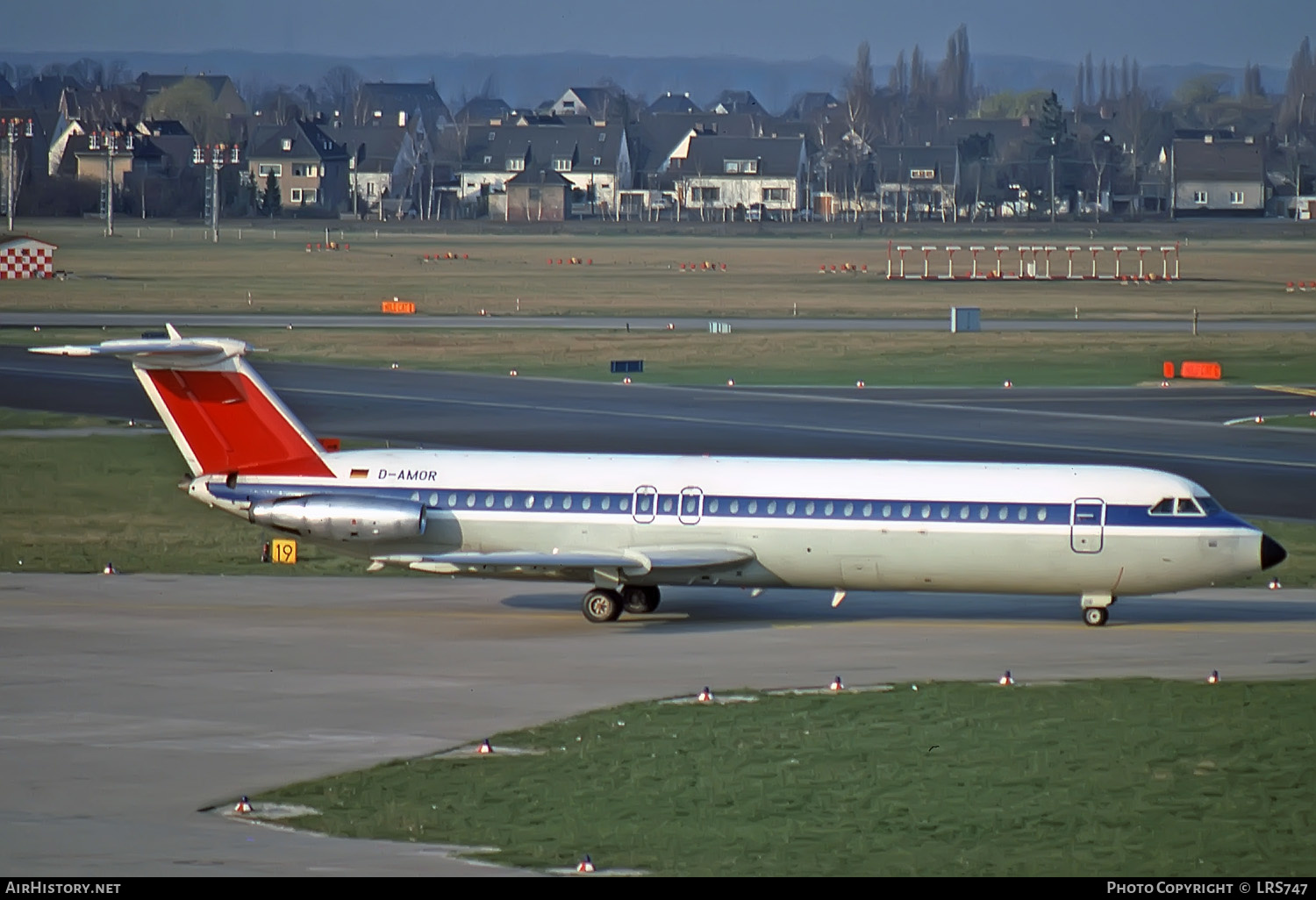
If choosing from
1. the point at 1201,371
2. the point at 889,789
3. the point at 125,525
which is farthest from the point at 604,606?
the point at 1201,371

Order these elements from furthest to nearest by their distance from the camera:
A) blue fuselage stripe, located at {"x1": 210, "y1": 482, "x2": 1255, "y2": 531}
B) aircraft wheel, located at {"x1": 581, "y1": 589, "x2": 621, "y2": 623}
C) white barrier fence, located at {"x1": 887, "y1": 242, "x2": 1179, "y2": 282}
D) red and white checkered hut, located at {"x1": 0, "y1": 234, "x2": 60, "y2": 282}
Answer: white barrier fence, located at {"x1": 887, "y1": 242, "x2": 1179, "y2": 282} < red and white checkered hut, located at {"x1": 0, "y1": 234, "x2": 60, "y2": 282} < aircraft wheel, located at {"x1": 581, "y1": 589, "x2": 621, "y2": 623} < blue fuselage stripe, located at {"x1": 210, "y1": 482, "x2": 1255, "y2": 531}

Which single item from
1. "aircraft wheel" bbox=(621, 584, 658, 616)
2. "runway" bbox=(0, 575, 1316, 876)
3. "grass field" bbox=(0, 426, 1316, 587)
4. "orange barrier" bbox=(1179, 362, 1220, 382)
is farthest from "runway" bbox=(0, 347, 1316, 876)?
"orange barrier" bbox=(1179, 362, 1220, 382)

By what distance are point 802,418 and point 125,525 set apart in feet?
84.2

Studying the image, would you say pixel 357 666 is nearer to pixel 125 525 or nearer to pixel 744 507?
pixel 744 507

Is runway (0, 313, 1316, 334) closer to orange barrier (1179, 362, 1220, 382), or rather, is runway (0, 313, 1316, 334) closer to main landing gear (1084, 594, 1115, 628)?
orange barrier (1179, 362, 1220, 382)

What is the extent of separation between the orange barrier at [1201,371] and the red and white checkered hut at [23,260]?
256 ft

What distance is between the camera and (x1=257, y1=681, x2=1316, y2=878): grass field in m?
20.1

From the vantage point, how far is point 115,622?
34.7 m

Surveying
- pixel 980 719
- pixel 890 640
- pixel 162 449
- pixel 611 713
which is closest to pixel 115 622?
pixel 611 713

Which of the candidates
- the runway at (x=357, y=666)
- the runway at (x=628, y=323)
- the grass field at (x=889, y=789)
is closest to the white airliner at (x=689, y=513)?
the runway at (x=357, y=666)

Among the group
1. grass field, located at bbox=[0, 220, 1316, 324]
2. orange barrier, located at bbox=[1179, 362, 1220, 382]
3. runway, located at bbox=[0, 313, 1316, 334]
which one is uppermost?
grass field, located at bbox=[0, 220, 1316, 324]

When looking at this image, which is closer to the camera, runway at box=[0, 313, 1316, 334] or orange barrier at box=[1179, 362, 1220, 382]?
orange barrier at box=[1179, 362, 1220, 382]

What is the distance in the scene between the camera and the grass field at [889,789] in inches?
793

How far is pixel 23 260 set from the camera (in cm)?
12788
